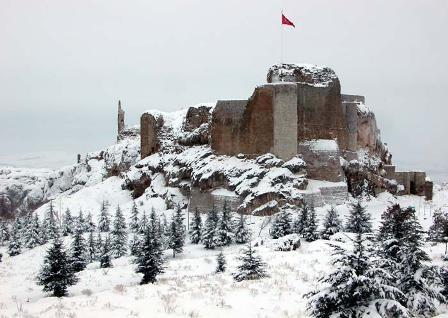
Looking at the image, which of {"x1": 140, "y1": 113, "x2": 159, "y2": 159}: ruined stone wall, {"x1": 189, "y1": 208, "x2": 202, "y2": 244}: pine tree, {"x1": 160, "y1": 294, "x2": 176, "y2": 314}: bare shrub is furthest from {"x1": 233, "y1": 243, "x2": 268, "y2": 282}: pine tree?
{"x1": 140, "y1": 113, "x2": 159, "y2": 159}: ruined stone wall

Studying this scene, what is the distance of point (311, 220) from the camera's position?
3575 centimetres

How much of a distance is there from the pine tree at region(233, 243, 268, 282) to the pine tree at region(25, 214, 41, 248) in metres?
37.3

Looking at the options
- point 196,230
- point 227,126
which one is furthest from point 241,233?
point 227,126

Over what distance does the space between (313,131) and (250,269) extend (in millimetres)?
31547

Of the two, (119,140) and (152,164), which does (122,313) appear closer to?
(152,164)

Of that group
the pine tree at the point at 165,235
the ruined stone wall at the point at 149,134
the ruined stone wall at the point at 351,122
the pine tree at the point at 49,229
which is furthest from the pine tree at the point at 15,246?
the ruined stone wall at the point at 351,122

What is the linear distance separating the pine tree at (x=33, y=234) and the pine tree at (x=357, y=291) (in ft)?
152

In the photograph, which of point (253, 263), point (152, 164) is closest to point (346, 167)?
point (152, 164)

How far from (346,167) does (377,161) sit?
566 cm

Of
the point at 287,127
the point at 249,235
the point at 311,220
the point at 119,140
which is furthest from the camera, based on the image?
the point at 119,140

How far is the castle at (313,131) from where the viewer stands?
4572 centimetres

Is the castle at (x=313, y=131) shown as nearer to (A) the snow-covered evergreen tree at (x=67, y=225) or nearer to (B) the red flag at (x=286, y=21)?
(B) the red flag at (x=286, y=21)

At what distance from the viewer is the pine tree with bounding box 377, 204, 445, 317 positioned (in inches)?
464

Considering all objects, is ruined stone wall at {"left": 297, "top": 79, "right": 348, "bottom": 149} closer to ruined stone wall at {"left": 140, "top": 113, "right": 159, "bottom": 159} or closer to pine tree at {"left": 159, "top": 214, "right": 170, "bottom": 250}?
pine tree at {"left": 159, "top": 214, "right": 170, "bottom": 250}
